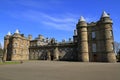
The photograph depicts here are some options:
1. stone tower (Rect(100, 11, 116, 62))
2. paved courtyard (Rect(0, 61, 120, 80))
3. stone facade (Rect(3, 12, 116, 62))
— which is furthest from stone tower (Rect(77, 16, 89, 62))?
paved courtyard (Rect(0, 61, 120, 80))

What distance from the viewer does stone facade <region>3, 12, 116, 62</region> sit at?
49188 mm

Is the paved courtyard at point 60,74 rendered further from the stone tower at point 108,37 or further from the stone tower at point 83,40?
the stone tower at point 83,40

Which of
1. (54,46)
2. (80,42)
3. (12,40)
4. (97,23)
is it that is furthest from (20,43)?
(97,23)

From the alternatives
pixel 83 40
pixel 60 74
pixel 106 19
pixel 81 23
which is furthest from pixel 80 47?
pixel 60 74

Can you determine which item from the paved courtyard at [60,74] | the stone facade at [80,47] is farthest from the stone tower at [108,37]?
the paved courtyard at [60,74]

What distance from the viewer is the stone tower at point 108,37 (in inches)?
1884

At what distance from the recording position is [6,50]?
66750mm

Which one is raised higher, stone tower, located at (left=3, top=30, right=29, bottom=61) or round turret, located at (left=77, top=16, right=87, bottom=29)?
round turret, located at (left=77, top=16, right=87, bottom=29)

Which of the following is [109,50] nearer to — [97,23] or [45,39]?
[97,23]

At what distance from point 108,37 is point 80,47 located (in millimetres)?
10053

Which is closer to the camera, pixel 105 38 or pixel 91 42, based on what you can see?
pixel 105 38

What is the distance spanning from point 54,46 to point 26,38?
16.3 meters

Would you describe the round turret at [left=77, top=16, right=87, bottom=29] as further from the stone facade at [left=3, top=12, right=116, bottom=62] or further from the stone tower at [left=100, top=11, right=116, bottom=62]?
the stone tower at [left=100, top=11, right=116, bottom=62]

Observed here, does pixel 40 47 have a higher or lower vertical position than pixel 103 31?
lower
